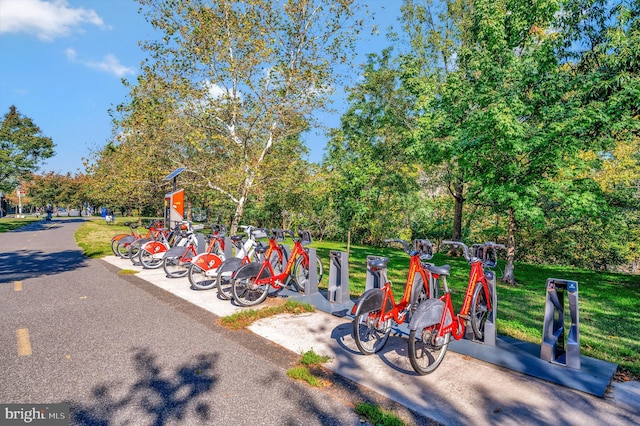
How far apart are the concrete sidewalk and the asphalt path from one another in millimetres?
375

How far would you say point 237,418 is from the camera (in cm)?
278

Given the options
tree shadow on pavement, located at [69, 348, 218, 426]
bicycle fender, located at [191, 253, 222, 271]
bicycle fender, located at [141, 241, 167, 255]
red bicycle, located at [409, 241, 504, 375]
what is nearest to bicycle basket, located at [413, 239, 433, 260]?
red bicycle, located at [409, 241, 504, 375]

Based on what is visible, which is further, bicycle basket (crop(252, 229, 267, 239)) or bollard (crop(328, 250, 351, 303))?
bicycle basket (crop(252, 229, 267, 239))

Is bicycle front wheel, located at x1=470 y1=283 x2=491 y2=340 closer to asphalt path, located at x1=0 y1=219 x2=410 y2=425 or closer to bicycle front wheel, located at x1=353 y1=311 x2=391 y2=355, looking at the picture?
bicycle front wheel, located at x1=353 y1=311 x2=391 y2=355

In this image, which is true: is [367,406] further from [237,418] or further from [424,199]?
[424,199]

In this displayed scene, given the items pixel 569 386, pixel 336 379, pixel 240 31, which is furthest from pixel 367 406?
pixel 240 31

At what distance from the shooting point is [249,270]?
230 inches

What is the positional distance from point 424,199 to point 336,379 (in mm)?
18269

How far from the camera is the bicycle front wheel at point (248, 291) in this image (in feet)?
18.8

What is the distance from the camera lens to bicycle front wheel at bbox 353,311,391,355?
3820 mm

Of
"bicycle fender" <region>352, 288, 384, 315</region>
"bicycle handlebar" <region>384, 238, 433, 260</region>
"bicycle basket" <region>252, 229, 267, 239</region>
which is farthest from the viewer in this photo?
"bicycle basket" <region>252, 229, 267, 239</region>

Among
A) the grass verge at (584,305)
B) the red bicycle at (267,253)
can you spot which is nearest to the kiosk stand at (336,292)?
the red bicycle at (267,253)

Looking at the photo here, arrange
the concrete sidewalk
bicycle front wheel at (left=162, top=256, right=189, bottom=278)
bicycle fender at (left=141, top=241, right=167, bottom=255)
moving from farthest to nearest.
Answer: bicycle fender at (left=141, top=241, right=167, bottom=255) < bicycle front wheel at (left=162, top=256, right=189, bottom=278) < the concrete sidewalk

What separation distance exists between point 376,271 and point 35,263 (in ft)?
32.9
